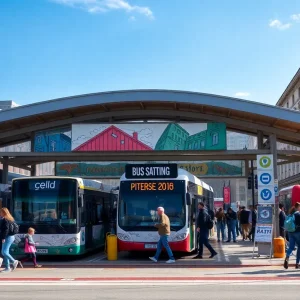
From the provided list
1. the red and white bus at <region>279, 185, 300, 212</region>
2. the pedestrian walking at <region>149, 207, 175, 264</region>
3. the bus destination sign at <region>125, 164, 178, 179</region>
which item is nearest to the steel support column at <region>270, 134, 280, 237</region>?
the bus destination sign at <region>125, 164, 178, 179</region>

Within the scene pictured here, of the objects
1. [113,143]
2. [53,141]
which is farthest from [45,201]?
[53,141]

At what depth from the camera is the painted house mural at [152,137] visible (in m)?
20.8

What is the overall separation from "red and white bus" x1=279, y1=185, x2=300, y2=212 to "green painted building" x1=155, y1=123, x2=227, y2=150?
7.34 m

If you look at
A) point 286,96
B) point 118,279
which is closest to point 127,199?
point 118,279

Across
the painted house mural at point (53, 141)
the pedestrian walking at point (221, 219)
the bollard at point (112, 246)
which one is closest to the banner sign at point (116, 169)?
the pedestrian walking at point (221, 219)

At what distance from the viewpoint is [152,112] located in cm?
2223

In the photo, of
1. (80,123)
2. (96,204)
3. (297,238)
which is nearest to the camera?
(297,238)

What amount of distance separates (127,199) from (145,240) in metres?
1.49

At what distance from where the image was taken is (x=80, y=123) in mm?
21406

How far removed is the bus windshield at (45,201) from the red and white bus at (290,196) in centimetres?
1353

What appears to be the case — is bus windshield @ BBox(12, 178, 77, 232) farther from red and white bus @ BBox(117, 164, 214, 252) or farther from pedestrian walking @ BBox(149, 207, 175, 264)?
pedestrian walking @ BBox(149, 207, 175, 264)

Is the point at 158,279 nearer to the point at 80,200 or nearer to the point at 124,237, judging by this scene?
the point at 124,237
